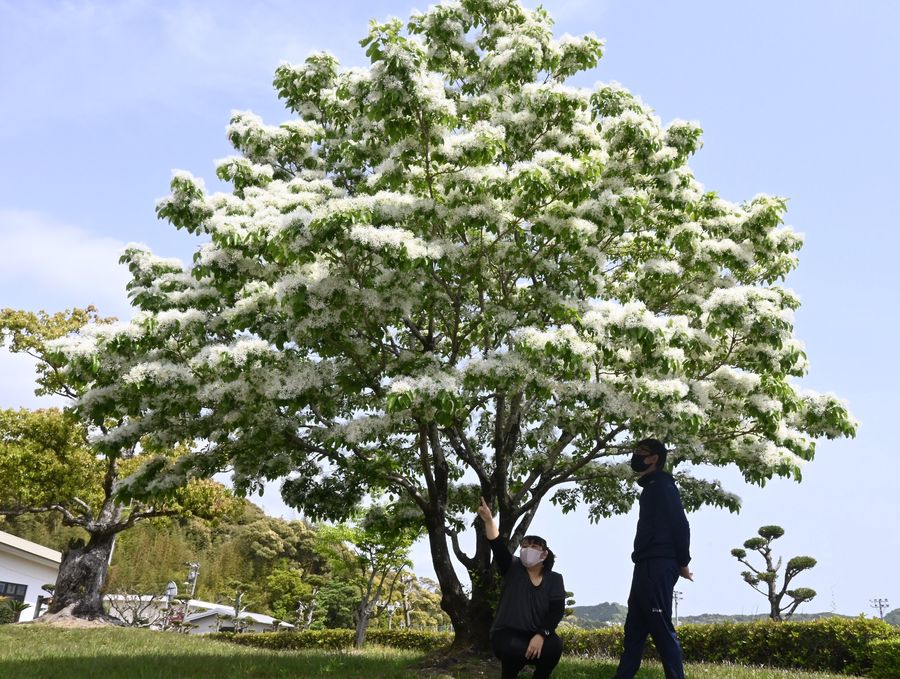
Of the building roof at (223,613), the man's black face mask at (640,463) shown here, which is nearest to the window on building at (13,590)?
the building roof at (223,613)

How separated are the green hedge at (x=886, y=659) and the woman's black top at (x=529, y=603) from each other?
818 centimetres

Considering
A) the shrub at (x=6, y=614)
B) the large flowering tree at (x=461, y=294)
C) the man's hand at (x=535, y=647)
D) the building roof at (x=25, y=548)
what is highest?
the large flowering tree at (x=461, y=294)

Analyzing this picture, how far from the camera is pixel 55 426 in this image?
80.1 ft

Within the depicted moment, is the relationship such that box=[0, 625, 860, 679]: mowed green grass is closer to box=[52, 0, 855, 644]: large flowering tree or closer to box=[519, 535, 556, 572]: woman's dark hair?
box=[52, 0, 855, 644]: large flowering tree

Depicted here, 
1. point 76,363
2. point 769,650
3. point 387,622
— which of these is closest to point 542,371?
point 76,363

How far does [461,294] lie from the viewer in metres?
11.9

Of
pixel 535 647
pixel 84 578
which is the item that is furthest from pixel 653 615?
pixel 84 578

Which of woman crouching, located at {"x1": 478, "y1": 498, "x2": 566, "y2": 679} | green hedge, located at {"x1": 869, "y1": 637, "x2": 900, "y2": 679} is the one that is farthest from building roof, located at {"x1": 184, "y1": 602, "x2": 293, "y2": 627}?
woman crouching, located at {"x1": 478, "y1": 498, "x2": 566, "y2": 679}

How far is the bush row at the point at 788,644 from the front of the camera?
12906mm

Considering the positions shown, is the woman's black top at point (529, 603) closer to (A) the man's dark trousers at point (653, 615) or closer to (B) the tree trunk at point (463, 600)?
(A) the man's dark trousers at point (653, 615)

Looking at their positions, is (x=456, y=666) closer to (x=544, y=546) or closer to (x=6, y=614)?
(x=544, y=546)

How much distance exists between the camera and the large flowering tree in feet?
30.8

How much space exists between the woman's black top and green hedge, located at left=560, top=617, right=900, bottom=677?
27.2ft

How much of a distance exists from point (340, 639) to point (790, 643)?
58.8 ft
